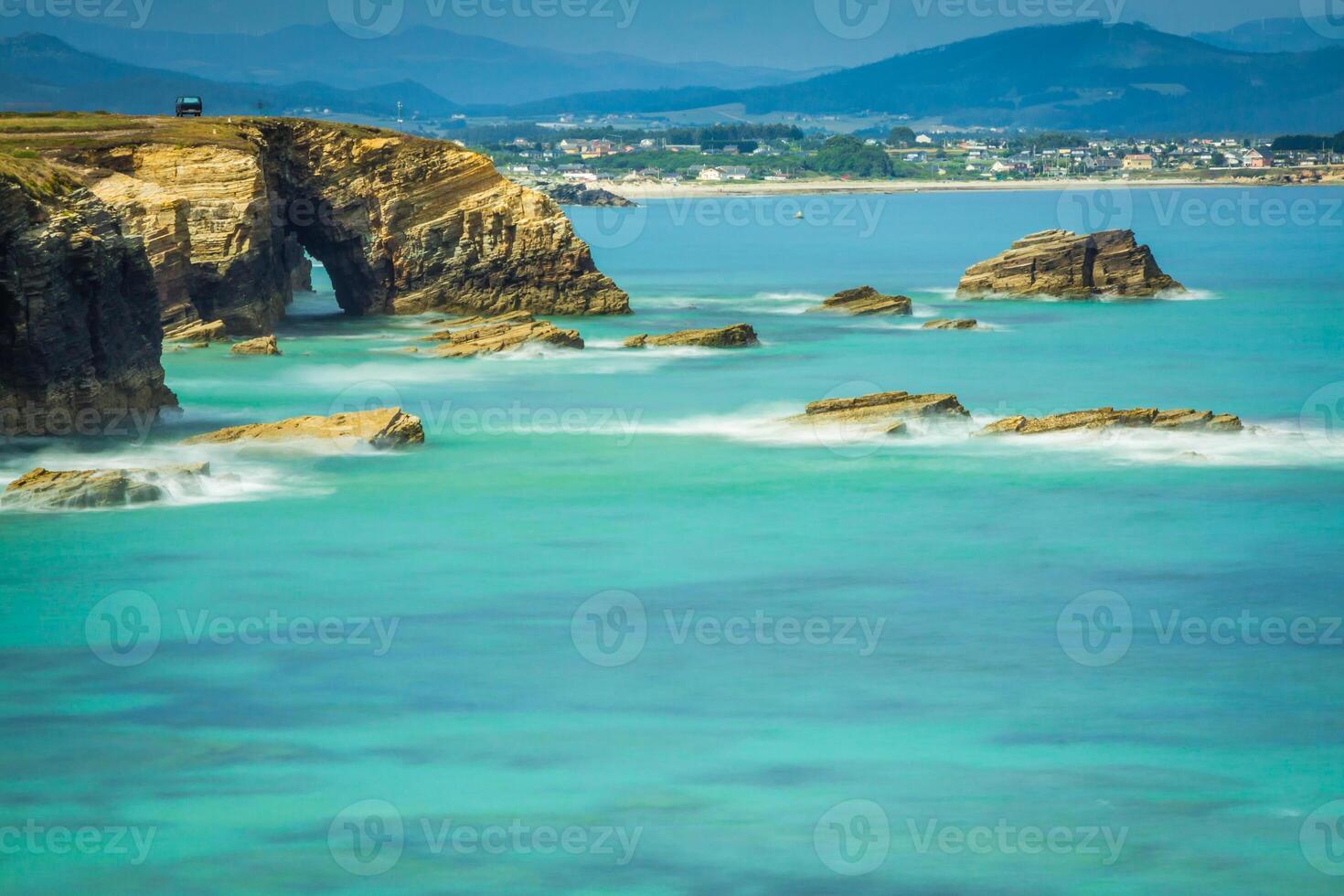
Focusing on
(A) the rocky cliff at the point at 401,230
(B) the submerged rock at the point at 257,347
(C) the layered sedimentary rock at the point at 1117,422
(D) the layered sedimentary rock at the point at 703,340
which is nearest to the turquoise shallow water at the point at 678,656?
(C) the layered sedimentary rock at the point at 1117,422

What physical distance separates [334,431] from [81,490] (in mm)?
7410

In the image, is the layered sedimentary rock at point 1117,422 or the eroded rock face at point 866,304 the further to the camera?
the eroded rock face at point 866,304

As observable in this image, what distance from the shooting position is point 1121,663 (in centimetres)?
2447

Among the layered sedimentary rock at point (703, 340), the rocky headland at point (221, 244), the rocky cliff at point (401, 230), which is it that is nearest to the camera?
the rocky headland at point (221, 244)

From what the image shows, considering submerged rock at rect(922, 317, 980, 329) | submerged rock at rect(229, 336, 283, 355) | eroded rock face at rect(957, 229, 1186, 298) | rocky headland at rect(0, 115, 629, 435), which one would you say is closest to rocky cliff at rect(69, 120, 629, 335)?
rocky headland at rect(0, 115, 629, 435)

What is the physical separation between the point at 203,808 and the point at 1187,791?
1021cm

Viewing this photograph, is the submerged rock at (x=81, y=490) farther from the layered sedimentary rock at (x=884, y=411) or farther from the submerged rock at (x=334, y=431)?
the layered sedimentary rock at (x=884, y=411)

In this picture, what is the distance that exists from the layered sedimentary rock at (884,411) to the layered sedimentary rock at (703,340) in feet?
50.7

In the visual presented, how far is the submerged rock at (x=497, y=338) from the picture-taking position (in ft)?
181

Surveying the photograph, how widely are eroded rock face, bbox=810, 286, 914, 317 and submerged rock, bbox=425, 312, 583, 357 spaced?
15233 millimetres

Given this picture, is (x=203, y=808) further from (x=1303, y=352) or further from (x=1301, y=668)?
(x=1303, y=352)

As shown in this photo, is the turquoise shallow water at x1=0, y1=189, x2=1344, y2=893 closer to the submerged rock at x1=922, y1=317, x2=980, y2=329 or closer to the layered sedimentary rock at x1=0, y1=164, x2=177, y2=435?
the layered sedimentary rock at x1=0, y1=164, x2=177, y2=435

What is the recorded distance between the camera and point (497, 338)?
184 feet

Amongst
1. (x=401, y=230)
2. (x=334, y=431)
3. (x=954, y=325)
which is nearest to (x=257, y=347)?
(x=401, y=230)
